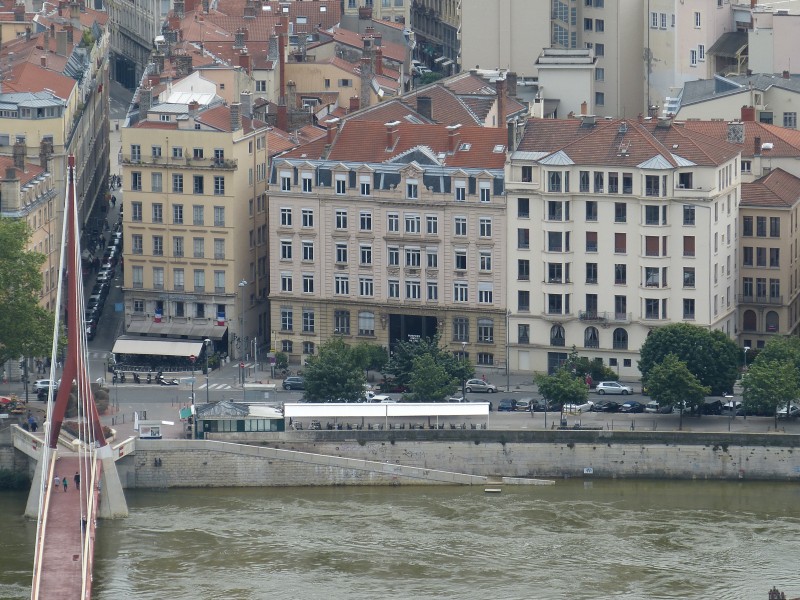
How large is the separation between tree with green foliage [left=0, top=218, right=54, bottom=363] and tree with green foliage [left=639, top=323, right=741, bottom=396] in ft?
88.1

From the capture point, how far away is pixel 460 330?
15225 centimetres

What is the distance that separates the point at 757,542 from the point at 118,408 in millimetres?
32328

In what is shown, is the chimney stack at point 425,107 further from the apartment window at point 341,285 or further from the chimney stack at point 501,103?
the apartment window at point 341,285

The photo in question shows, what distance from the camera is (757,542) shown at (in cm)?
12644

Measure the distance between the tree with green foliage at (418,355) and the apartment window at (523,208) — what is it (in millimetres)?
7489

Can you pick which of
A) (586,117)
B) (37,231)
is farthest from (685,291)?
(37,231)

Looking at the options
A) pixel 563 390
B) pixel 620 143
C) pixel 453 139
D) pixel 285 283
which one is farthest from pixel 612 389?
pixel 285 283

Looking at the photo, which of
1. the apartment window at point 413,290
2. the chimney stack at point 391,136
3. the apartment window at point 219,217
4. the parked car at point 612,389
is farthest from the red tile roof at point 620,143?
the apartment window at point 219,217

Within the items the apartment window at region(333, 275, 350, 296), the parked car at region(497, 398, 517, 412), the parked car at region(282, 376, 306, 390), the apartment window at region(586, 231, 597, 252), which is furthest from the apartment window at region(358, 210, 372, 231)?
the parked car at region(497, 398, 517, 412)

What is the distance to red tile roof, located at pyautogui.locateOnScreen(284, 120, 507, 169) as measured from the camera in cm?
15162

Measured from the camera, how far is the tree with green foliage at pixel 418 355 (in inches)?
5689

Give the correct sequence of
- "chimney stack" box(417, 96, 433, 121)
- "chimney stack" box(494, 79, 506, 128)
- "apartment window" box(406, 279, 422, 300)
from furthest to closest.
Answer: "chimney stack" box(494, 79, 506, 128), "chimney stack" box(417, 96, 433, 121), "apartment window" box(406, 279, 422, 300)

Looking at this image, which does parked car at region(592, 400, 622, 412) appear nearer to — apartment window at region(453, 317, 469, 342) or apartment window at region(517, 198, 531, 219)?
apartment window at region(453, 317, 469, 342)

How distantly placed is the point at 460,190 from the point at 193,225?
13915mm
